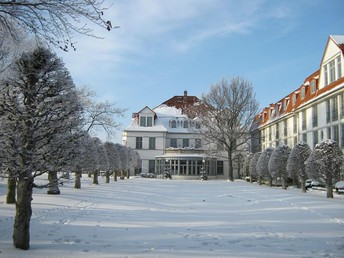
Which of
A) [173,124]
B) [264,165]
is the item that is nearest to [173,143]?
[173,124]

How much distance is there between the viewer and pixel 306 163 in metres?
20.5

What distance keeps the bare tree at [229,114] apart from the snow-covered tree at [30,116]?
111 feet

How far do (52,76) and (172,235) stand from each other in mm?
4712

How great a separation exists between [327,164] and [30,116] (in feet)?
55.8

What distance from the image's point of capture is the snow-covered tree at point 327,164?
19.2m

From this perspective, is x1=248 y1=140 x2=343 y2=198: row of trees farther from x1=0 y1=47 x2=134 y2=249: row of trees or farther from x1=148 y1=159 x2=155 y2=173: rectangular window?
x1=148 y1=159 x2=155 y2=173: rectangular window

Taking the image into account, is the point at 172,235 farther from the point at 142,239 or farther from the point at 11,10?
the point at 11,10

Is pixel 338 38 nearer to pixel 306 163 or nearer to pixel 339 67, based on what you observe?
pixel 339 67

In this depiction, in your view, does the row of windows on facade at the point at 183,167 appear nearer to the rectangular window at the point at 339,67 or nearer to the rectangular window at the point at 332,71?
the rectangular window at the point at 332,71

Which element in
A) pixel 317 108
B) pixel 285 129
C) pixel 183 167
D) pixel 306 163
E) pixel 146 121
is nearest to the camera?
pixel 306 163

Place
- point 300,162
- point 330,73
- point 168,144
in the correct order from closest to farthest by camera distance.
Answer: point 300,162
point 330,73
point 168,144

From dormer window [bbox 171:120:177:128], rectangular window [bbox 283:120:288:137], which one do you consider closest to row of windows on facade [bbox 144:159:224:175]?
dormer window [bbox 171:120:177:128]

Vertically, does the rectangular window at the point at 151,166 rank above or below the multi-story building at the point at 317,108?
below

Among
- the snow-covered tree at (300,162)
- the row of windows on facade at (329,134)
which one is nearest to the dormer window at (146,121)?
the row of windows on facade at (329,134)
